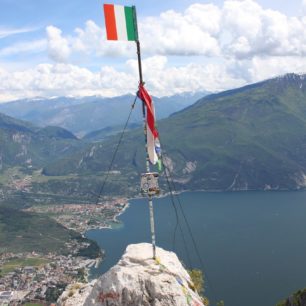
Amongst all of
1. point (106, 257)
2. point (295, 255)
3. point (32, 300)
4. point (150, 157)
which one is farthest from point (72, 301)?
point (106, 257)

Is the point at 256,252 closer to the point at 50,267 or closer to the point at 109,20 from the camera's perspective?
the point at 50,267

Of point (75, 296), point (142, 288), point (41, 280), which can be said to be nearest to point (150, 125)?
point (142, 288)

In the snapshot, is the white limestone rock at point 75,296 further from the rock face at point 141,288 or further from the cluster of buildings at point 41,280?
the cluster of buildings at point 41,280

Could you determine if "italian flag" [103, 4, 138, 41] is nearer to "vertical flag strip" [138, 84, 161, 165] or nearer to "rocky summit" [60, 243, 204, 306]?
"vertical flag strip" [138, 84, 161, 165]

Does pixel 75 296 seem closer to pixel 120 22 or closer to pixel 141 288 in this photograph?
pixel 141 288

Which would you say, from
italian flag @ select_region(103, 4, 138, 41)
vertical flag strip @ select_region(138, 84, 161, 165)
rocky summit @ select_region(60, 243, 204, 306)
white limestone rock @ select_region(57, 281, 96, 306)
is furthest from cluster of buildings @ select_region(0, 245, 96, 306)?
italian flag @ select_region(103, 4, 138, 41)
